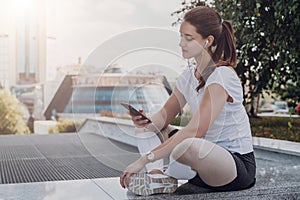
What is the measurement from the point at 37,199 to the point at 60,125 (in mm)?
8448

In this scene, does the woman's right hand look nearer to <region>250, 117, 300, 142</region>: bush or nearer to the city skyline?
the city skyline

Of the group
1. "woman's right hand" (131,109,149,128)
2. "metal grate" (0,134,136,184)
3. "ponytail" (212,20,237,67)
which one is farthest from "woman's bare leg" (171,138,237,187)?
"metal grate" (0,134,136,184)

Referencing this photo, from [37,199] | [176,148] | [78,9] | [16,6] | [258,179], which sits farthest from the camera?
[16,6]

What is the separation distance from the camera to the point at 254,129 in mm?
5223

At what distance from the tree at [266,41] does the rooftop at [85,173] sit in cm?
72

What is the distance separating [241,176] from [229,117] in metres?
0.26

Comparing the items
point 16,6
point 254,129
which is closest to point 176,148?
point 254,129

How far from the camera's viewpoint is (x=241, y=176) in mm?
1860

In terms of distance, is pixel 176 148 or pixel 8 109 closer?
pixel 176 148

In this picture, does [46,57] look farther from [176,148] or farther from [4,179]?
[176,148]

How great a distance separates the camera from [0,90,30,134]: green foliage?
36.0 ft

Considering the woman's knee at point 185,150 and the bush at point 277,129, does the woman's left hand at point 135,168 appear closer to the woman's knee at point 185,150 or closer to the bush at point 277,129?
the woman's knee at point 185,150

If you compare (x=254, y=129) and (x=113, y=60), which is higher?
(x=113, y=60)

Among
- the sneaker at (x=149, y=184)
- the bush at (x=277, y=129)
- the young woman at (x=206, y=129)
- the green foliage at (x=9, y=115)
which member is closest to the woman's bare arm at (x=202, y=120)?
the young woman at (x=206, y=129)
